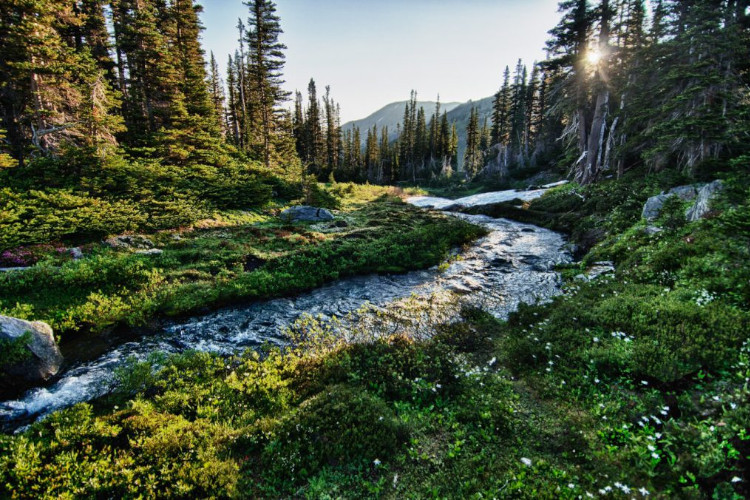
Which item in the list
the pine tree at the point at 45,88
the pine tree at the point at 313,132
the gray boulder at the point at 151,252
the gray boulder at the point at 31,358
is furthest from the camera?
the pine tree at the point at 313,132

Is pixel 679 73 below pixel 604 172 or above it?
above

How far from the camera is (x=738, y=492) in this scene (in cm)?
357

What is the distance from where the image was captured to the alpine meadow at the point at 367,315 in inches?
179

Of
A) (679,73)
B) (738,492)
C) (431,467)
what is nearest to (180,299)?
(431,467)

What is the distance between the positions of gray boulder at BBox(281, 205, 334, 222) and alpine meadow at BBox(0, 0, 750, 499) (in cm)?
20

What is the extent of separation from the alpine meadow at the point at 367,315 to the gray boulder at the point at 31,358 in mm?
50

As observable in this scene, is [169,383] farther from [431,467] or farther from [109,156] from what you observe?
[109,156]

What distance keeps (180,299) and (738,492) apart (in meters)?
13.6

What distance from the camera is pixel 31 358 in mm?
7129

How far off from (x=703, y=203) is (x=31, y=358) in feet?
70.0

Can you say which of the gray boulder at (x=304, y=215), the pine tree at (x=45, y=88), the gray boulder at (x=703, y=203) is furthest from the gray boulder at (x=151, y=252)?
the gray boulder at (x=703, y=203)

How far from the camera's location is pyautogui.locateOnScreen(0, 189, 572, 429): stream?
6930 mm

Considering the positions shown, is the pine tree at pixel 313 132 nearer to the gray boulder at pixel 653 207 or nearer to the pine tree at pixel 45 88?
the pine tree at pixel 45 88

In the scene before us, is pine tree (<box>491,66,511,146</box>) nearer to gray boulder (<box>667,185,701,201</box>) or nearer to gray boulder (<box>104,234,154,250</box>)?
gray boulder (<box>667,185,701,201</box>)
